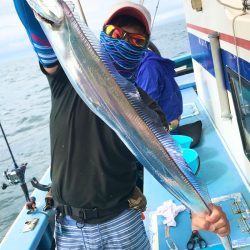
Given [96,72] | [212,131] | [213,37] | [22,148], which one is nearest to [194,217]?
[96,72]

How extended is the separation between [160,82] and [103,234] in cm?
179

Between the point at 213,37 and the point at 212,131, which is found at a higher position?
the point at 213,37

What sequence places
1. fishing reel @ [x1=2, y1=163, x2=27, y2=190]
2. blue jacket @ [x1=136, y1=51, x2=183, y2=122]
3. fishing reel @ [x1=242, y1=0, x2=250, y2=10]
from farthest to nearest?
blue jacket @ [x1=136, y1=51, x2=183, y2=122]
fishing reel @ [x1=2, y1=163, x2=27, y2=190]
fishing reel @ [x1=242, y1=0, x2=250, y2=10]

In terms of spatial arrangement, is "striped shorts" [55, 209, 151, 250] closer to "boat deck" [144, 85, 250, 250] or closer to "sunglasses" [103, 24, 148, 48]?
"boat deck" [144, 85, 250, 250]

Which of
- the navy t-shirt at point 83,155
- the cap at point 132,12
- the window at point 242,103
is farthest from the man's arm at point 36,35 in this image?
the window at point 242,103

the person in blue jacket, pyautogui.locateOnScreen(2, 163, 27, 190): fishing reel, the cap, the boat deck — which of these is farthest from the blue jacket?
the cap

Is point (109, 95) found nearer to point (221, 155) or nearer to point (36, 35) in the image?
point (36, 35)

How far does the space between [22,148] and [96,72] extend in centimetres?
878

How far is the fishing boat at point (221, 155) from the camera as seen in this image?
7.23 feet

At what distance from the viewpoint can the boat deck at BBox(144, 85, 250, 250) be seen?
7.54 feet

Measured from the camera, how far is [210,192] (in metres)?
2.82

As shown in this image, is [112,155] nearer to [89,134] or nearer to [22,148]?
[89,134]

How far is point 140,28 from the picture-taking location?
1.60m

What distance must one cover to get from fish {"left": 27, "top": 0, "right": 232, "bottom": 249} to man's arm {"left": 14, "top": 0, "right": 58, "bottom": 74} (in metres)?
0.18
